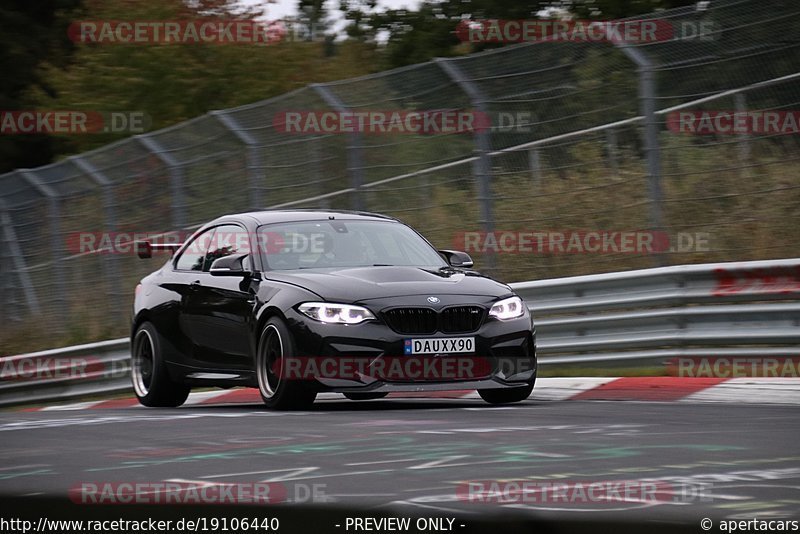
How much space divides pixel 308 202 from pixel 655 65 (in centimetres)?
490

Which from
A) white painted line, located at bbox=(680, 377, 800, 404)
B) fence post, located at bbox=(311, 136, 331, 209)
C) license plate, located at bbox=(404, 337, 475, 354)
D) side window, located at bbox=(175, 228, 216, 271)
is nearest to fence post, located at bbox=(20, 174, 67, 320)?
fence post, located at bbox=(311, 136, 331, 209)

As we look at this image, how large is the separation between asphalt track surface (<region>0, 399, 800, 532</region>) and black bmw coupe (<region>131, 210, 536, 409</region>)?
30cm

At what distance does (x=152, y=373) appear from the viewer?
11.7 m

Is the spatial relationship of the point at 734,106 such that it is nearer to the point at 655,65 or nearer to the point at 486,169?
the point at 655,65

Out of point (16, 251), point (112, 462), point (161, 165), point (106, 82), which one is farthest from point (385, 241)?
point (106, 82)

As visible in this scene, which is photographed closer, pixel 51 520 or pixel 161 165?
pixel 51 520

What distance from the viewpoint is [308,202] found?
15.8 m

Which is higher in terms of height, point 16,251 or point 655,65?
point 655,65

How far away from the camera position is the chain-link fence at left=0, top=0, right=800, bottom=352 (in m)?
11.7

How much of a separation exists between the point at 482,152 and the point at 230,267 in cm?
343

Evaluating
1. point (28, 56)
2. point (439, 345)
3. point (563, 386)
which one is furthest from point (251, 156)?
point (28, 56)

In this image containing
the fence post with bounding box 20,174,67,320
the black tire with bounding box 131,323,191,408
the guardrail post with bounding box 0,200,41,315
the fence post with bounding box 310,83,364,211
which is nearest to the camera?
the black tire with bounding box 131,323,191,408

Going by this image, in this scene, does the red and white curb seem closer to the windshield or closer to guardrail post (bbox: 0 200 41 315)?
the windshield

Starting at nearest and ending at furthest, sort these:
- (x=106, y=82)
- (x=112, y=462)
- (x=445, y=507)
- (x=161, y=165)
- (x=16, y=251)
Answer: (x=445, y=507)
(x=112, y=462)
(x=161, y=165)
(x=16, y=251)
(x=106, y=82)
